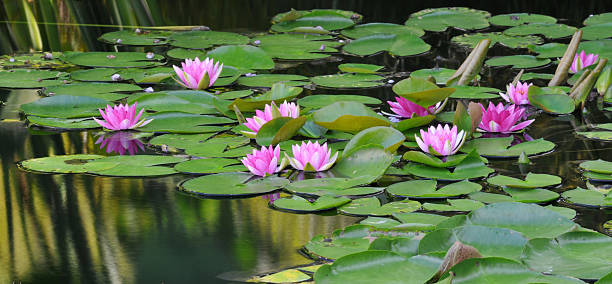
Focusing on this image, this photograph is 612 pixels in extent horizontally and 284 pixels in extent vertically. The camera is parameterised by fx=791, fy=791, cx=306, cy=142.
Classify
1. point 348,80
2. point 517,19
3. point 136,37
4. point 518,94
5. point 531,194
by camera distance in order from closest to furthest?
point 531,194
point 518,94
point 348,80
point 136,37
point 517,19

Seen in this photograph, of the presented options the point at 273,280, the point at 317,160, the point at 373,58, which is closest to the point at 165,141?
the point at 317,160

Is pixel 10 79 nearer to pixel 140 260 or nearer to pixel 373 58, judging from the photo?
pixel 373 58

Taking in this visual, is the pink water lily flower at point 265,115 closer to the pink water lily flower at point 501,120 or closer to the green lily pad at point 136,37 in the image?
the pink water lily flower at point 501,120

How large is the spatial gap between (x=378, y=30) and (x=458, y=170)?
3150 mm

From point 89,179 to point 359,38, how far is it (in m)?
2.85

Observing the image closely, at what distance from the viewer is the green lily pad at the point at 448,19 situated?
5922 millimetres

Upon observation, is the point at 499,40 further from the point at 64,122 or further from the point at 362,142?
the point at 64,122

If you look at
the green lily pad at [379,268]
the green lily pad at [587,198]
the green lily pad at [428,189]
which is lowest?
the green lily pad at [587,198]

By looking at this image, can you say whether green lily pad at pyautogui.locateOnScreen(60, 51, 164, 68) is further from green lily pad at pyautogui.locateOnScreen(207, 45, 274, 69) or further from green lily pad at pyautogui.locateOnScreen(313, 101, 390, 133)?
green lily pad at pyautogui.locateOnScreen(313, 101, 390, 133)

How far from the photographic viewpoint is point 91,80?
4184 mm

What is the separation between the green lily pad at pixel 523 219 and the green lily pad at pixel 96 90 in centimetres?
221

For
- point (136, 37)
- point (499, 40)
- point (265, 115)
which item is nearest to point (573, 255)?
point (265, 115)

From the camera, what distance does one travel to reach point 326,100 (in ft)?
12.2

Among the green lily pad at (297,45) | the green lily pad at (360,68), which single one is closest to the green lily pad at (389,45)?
the green lily pad at (297,45)
